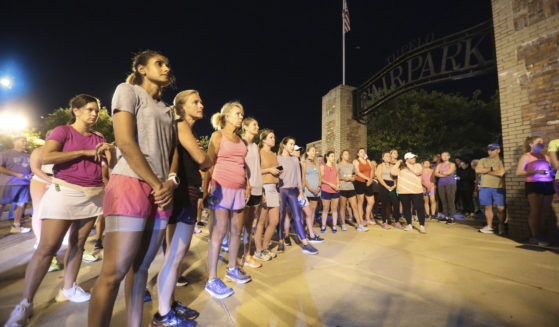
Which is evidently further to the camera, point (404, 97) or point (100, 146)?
point (404, 97)

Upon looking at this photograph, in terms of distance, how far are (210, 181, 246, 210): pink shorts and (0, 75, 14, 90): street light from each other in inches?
1193

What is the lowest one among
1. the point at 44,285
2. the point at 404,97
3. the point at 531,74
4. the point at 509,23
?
the point at 44,285

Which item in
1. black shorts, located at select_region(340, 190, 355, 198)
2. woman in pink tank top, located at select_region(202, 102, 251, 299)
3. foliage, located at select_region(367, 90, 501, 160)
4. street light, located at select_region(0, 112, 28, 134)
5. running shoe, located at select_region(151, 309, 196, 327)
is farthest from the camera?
street light, located at select_region(0, 112, 28, 134)

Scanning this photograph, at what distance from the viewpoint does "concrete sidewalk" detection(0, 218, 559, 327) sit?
1.95 m

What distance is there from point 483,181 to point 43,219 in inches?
296

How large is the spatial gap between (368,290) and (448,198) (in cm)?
631

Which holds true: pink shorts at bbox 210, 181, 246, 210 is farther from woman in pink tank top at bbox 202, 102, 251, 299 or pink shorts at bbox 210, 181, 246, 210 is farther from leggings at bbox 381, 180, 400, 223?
leggings at bbox 381, 180, 400, 223

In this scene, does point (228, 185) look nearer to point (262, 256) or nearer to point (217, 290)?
point (217, 290)

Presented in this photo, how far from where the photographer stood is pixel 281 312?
2.04m

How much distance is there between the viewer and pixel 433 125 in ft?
66.8

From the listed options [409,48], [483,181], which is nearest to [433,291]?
[483,181]

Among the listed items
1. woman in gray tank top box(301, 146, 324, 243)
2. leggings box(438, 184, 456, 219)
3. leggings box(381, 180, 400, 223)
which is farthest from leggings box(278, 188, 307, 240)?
leggings box(438, 184, 456, 219)

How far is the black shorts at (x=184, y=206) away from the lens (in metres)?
Result: 1.87

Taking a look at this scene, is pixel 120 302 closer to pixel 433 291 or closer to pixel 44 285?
pixel 44 285
